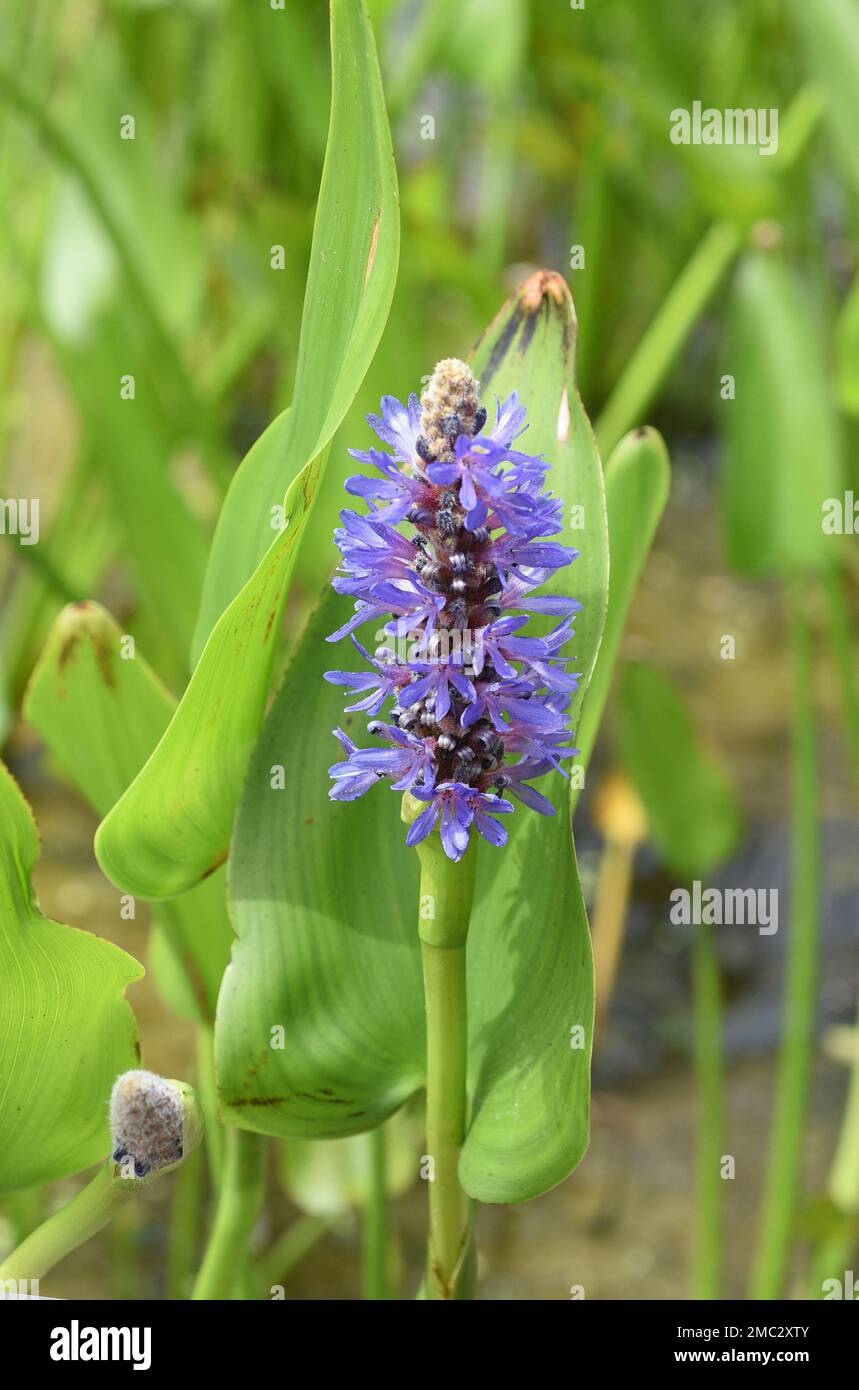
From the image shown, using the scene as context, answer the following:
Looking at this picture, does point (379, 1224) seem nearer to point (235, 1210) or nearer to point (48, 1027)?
point (235, 1210)

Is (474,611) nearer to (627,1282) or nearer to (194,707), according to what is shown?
(194,707)

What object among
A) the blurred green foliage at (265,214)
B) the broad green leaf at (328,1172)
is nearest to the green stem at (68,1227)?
the blurred green foliage at (265,214)

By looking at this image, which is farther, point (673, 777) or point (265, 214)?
point (265, 214)

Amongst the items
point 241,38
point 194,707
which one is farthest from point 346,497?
point 241,38

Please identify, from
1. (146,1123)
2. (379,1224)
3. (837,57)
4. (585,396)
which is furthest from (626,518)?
(585,396)

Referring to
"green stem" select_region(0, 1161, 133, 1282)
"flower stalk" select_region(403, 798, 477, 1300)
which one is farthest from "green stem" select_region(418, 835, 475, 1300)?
"green stem" select_region(0, 1161, 133, 1282)

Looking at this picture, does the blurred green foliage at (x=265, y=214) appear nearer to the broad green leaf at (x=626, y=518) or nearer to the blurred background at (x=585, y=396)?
the blurred background at (x=585, y=396)

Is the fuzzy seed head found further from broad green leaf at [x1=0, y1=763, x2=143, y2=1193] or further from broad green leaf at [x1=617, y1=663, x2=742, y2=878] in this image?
broad green leaf at [x1=617, y1=663, x2=742, y2=878]
